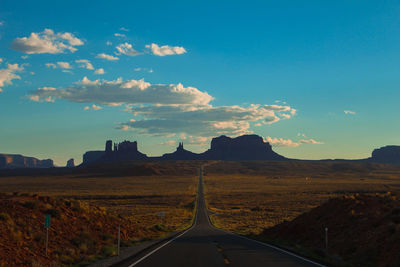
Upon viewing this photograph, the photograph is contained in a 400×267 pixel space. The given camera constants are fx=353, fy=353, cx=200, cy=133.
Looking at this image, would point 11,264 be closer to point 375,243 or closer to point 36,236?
point 36,236

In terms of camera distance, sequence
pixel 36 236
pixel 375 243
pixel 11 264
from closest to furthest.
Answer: pixel 11 264 → pixel 375 243 → pixel 36 236

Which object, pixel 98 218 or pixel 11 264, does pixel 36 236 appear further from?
pixel 98 218

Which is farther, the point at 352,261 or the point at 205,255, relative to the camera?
the point at 205,255

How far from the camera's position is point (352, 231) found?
1641cm

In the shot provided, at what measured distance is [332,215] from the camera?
20125 millimetres

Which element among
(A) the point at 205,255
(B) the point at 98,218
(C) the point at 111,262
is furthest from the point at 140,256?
(B) the point at 98,218

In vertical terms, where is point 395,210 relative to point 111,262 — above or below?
above

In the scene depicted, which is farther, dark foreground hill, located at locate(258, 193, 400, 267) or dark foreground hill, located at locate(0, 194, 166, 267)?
dark foreground hill, located at locate(258, 193, 400, 267)

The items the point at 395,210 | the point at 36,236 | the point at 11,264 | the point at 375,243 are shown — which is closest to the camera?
the point at 11,264

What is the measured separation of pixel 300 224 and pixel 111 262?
1359 cm

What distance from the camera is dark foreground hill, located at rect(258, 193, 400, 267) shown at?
1301cm

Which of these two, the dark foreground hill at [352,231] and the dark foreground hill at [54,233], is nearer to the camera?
the dark foreground hill at [54,233]

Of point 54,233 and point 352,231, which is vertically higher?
point 352,231

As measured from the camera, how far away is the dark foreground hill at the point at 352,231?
13.0m
